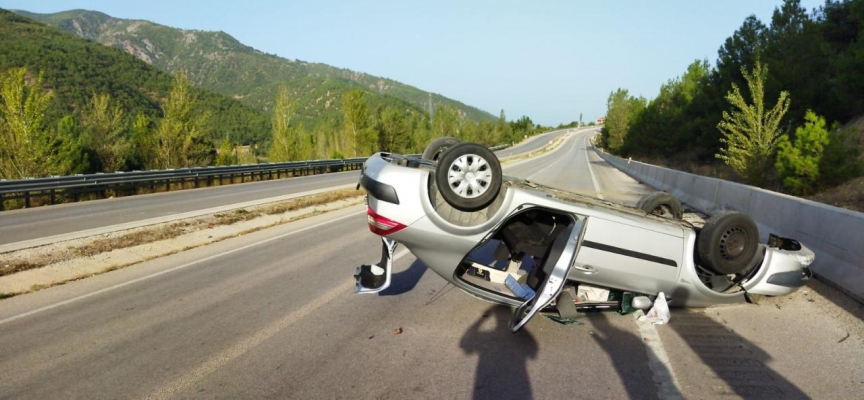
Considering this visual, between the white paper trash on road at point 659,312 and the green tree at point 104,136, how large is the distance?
3693cm

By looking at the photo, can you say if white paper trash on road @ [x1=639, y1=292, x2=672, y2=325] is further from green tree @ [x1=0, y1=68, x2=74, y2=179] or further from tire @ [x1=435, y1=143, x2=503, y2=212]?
green tree @ [x1=0, y1=68, x2=74, y2=179]

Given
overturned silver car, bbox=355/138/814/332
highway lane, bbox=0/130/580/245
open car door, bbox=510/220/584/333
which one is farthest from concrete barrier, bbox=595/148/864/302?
highway lane, bbox=0/130/580/245

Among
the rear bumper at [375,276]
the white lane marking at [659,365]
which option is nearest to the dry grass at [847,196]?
the white lane marking at [659,365]

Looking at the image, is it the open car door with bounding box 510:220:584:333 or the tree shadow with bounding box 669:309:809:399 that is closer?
the tree shadow with bounding box 669:309:809:399

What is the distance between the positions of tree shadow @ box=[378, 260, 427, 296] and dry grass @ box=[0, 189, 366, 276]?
5968 mm

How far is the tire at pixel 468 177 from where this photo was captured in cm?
476

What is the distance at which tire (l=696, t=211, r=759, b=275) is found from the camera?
548cm

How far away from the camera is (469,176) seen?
15.9 feet

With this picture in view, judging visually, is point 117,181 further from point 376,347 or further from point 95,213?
point 376,347

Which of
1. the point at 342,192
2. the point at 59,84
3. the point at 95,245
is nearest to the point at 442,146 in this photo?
the point at 95,245

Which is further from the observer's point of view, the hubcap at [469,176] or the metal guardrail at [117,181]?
the metal guardrail at [117,181]

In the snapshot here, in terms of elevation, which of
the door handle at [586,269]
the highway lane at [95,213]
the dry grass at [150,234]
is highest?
the door handle at [586,269]

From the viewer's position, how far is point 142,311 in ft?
19.9

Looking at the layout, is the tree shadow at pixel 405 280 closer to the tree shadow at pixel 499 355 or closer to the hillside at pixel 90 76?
the tree shadow at pixel 499 355
